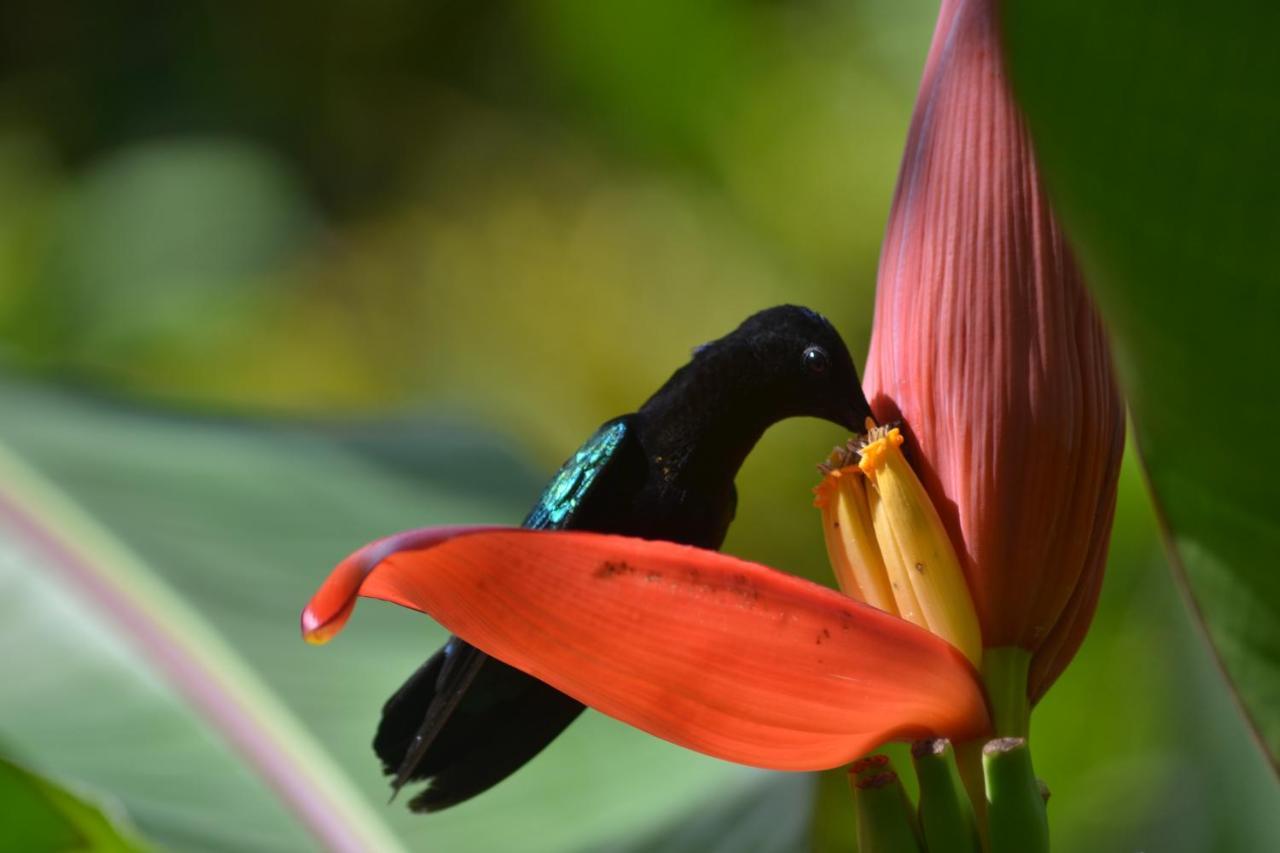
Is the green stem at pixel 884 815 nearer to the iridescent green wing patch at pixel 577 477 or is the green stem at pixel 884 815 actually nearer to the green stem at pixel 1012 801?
the green stem at pixel 1012 801

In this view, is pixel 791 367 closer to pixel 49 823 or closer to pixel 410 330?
pixel 49 823

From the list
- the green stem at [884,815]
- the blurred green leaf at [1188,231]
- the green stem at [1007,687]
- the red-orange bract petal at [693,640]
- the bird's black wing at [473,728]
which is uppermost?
the blurred green leaf at [1188,231]

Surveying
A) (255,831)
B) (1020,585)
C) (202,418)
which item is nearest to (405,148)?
(202,418)

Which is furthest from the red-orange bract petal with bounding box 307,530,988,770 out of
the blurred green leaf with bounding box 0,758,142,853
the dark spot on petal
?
the blurred green leaf with bounding box 0,758,142,853

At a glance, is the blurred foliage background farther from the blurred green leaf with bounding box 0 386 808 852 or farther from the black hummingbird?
the black hummingbird

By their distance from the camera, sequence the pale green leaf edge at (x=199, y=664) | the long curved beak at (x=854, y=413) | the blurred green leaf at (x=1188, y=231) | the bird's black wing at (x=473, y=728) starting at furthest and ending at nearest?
the pale green leaf edge at (x=199, y=664)
the bird's black wing at (x=473, y=728)
the long curved beak at (x=854, y=413)
the blurred green leaf at (x=1188, y=231)

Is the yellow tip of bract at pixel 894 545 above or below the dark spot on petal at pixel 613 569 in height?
below

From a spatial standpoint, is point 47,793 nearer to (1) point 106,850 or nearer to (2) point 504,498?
(1) point 106,850

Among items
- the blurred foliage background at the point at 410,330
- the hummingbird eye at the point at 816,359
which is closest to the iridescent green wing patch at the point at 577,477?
the hummingbird eye at the point at 816,359
